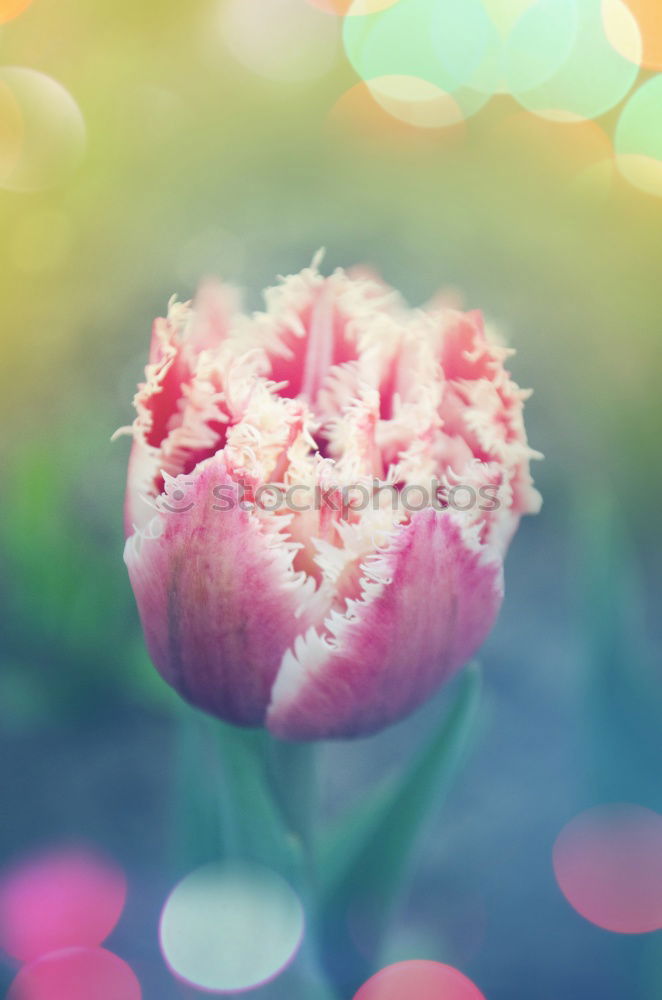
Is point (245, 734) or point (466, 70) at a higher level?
point (466, 70)

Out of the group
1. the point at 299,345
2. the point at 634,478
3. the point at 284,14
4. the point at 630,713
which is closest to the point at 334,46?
the point at 284,14

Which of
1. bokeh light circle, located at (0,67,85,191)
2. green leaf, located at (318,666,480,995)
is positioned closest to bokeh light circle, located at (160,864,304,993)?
green leaf, located at (318,666,480,995)

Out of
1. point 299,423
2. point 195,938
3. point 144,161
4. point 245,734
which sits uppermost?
point 144,161

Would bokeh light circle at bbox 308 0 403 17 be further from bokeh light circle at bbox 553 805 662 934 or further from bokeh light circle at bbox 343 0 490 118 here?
bokeh light circle at bbox 553 805 662 934

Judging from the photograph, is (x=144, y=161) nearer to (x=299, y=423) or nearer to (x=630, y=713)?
(x=299, y=423)

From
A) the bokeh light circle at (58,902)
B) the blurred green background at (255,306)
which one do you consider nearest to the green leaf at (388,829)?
the blurred green background at (255,306)

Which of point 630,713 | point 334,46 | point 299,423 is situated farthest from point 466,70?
point 630,713

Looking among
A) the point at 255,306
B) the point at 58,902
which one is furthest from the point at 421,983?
the point at 255,306
